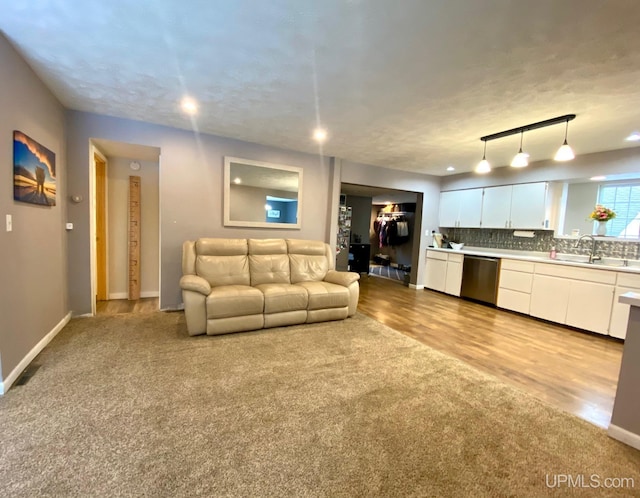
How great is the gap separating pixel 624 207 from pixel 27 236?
269 inches

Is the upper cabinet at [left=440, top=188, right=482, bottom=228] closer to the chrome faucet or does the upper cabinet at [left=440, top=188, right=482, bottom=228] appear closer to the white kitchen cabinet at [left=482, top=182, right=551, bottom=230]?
the white kitchen cabinet at [left=482, top=182, right=551, bottom=230]

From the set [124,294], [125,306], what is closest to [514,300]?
[125,306]

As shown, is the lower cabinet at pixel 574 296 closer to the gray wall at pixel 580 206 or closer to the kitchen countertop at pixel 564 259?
the kitchen countertop at pixel 564 259

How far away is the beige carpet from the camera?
4.62 feet

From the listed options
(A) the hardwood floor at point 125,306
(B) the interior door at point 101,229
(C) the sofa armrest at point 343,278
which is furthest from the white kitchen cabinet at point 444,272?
(B) the interior door at point 101,229

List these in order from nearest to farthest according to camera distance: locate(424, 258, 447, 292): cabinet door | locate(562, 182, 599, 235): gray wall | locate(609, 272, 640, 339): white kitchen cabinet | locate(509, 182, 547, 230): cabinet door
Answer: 1. locate(609, 272, 640, 339): white kitchen cabinet
2. locate(562, 182, 599, 235): gray wall
3. locate(509, 182, 547, 230): cabinet door
4. locate(424, 258, 447, 292): cabinet door

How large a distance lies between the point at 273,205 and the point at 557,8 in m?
3.66

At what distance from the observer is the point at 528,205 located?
478 cm

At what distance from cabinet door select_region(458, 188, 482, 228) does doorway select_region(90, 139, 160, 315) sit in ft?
17.8

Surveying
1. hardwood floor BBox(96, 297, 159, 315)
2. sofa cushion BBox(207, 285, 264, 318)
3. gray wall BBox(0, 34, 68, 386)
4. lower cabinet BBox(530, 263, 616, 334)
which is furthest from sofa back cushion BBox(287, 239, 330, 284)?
lower cabinet BBox(530, 263, 616, 334)

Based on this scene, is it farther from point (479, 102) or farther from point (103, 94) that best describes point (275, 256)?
point (479, 102)

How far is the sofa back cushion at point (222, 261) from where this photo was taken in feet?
11.9

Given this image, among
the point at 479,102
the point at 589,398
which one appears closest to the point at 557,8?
the point at 479,102

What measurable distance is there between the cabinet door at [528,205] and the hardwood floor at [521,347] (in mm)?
1504
